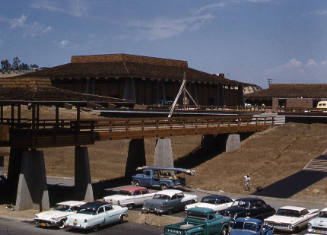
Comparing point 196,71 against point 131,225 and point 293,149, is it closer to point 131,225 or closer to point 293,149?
point 293,149

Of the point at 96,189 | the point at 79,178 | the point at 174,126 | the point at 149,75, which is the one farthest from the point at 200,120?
the point at 149,75

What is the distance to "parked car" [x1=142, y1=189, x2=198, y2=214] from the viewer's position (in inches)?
1049

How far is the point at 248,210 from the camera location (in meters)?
24.5

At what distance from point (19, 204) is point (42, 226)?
546 cm

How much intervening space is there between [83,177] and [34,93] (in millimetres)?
7043

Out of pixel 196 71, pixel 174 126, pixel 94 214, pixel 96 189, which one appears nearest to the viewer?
pixel 94 214

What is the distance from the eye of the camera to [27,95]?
2845 cm

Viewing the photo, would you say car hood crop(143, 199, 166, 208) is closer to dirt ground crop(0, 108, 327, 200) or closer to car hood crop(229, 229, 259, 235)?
car hood crop(229, 229, 259, 235)

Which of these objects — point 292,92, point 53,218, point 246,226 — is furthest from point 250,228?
point 292,92

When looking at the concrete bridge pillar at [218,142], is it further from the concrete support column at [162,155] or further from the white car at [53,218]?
the white car at [53,218]

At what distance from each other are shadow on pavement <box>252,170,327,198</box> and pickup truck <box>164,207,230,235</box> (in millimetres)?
10715

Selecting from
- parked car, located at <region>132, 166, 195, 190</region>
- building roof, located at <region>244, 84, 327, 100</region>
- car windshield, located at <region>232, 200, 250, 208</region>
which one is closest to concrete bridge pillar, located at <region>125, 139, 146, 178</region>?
parked car, located at <region>132, 166, 195, 190</region>

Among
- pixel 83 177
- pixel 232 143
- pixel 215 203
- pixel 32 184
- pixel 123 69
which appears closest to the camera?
pixel 215 203

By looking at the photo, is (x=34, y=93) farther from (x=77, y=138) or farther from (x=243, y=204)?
(x=243, y=204)
